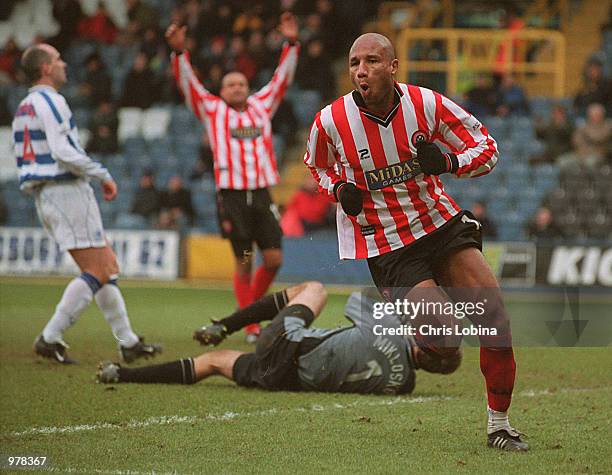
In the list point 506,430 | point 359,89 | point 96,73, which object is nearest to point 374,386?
point 506,430

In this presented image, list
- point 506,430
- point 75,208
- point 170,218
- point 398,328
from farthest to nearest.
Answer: point 170,218, point 75,208, point 398,328, point 506,430

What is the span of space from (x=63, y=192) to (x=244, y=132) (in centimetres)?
213

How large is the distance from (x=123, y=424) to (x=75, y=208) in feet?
7.94

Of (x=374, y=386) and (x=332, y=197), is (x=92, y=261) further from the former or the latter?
(x=332, y=197)

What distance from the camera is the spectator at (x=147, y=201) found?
1673 centimetres

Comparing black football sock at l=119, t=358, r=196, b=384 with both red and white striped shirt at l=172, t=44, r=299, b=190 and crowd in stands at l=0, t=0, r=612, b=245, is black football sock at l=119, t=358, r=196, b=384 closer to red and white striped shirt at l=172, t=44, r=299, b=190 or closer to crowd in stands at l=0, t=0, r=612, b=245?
red and white striped shirt at l=172, t=44, r=299, b=190

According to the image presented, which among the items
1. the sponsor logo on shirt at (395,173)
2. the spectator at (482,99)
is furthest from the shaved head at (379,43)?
the spectator at (482,99)

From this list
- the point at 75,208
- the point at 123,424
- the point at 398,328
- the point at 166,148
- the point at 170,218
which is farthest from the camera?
the point at 166,148

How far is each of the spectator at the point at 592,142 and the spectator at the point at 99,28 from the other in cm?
849

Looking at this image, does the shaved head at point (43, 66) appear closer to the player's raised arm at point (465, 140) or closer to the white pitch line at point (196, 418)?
the white pitch line at point (196, 418)

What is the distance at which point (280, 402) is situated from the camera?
6133 mm

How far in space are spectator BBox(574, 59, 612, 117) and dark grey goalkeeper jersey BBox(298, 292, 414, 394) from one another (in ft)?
36.8

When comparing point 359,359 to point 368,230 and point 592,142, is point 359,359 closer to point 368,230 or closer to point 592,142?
point 368,230

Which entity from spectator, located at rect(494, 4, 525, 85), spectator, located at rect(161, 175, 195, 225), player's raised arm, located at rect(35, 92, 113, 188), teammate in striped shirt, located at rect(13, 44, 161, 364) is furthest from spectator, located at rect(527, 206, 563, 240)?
player's raised arm, located at rect(35, 92, 113, 188)
